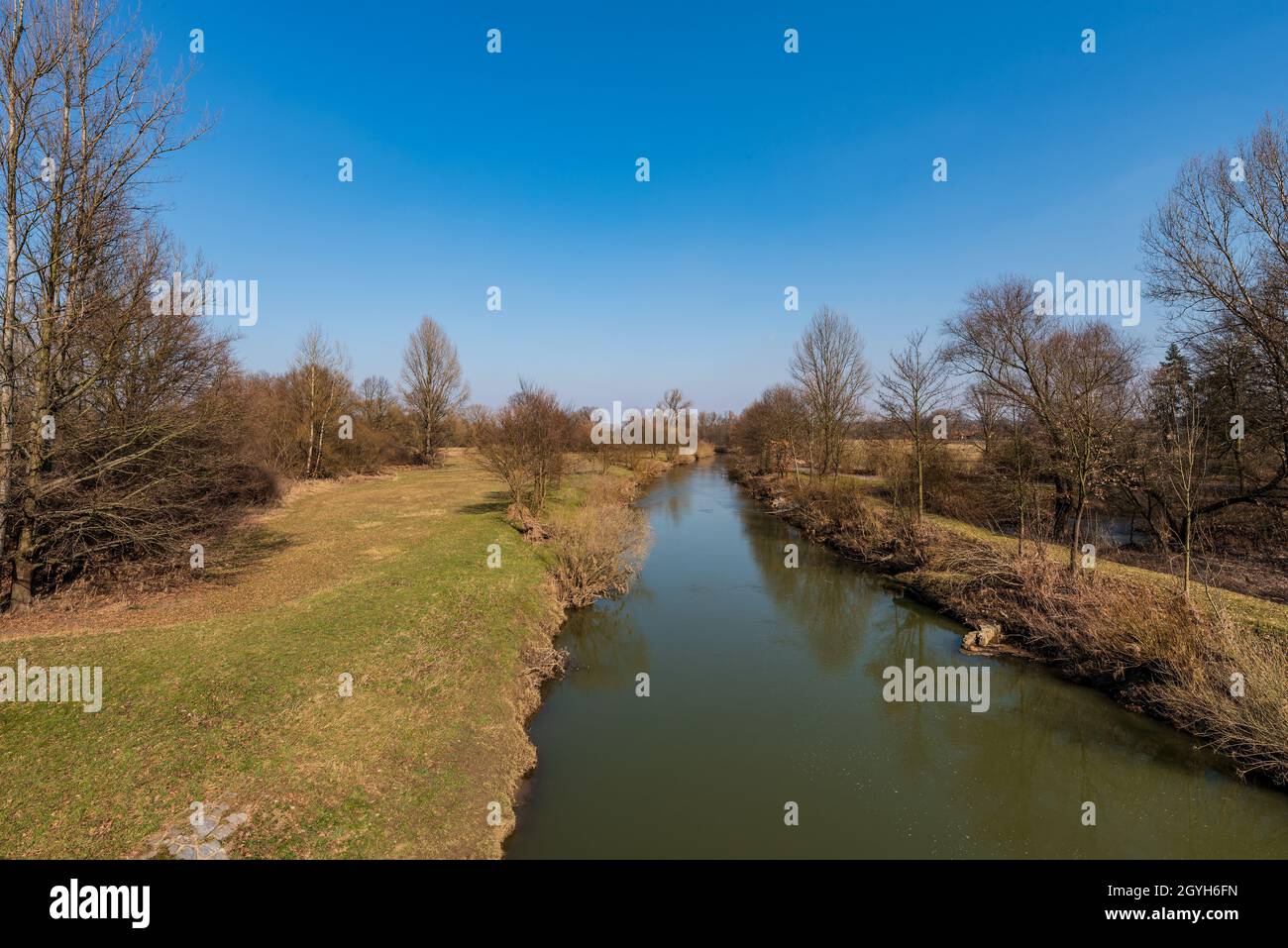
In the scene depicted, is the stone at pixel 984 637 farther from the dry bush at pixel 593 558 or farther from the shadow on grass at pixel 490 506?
the shadow on grass at pixel 490 506

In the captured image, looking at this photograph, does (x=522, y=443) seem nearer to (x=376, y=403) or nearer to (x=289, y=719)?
(x=289, y=719)

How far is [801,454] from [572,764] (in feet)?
99.6

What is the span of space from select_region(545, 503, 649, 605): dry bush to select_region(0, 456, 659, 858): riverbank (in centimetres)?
163

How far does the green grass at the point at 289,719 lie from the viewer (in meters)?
5.43

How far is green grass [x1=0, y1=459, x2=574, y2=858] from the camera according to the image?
5.43 m

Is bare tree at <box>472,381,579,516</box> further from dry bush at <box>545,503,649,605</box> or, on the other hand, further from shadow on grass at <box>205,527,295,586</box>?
shadow on grass at <box>205,527,295,586</box>

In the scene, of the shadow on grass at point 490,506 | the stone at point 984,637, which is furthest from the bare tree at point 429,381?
the stone at point 984,637

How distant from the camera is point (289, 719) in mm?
7102

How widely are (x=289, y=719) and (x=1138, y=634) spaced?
46.1 ft

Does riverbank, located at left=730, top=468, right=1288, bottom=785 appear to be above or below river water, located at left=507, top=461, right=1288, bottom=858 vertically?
above

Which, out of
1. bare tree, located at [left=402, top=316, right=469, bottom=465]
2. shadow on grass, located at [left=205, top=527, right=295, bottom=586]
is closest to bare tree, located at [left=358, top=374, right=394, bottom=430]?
bare tree, located at [left=402, top=316, right=469, bottom=465]
